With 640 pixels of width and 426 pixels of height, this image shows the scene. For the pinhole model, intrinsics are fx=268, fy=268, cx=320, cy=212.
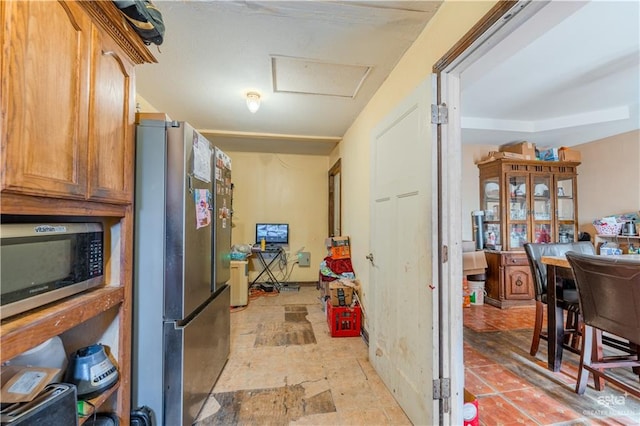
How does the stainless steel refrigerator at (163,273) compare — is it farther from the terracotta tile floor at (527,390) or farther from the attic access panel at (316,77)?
the terracotta tile floor at (527,390)

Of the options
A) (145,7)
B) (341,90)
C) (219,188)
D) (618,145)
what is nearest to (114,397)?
(219,188)

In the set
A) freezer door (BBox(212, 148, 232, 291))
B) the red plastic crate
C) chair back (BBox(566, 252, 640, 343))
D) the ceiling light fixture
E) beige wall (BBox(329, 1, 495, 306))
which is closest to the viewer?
beige wall (BBox(329, 1, 495, 306))

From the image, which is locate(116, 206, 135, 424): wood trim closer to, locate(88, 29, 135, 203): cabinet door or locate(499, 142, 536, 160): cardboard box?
locate(88, 29, 135, 203): cabinet door

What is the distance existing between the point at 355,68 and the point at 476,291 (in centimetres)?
344

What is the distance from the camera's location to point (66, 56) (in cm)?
91

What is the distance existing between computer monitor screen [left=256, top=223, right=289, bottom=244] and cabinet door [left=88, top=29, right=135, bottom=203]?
3.76 metres

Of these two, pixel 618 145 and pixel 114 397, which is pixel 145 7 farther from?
pixel 618 145

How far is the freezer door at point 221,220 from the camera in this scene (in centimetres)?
200

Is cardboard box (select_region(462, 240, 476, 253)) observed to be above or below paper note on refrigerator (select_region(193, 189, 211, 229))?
below

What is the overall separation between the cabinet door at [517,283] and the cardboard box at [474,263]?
0.31 meters

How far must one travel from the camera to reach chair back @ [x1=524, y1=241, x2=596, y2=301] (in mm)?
2340

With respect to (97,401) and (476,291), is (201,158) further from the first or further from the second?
(476,291)

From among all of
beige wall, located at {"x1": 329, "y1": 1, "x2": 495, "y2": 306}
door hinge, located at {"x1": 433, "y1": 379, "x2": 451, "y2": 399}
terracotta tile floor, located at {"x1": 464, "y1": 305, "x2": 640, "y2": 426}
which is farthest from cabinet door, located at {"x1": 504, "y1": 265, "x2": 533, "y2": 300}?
door hinge, located at {"x1": 433, "y1": 379, "x2": 451, "y2": 399}

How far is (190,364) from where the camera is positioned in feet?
4.99
